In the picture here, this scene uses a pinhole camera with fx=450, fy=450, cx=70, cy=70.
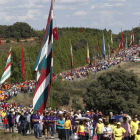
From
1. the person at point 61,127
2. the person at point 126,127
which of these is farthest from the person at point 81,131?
the person at point 61,127

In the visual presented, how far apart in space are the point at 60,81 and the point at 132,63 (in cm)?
3424

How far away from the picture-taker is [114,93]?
43594 mm

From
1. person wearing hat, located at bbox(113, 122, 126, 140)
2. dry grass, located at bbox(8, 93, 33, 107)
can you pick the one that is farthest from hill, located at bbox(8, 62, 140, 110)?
person wearing hat, located at bbox(113, 122, 126, 140)

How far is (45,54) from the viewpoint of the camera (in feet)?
52.7

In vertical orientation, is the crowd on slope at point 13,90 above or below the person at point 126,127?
above

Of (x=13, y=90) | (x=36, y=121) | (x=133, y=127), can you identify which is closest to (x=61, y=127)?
(x=36, y=121)

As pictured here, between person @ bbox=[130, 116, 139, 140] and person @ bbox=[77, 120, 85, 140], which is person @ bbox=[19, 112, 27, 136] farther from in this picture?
person @ bbox=[130, 116, 139, 140]

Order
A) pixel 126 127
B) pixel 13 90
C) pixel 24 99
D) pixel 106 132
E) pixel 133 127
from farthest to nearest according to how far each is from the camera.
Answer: pixel 24 99
pixel 13 90
pixel 133 127
pixel 126 127
pixel 106 132

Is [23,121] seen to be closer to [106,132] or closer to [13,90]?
[106,132]

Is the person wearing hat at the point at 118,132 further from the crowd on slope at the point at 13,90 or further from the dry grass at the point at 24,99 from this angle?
the dry grass at the point at 24,99

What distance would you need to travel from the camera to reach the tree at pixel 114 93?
42.3 m

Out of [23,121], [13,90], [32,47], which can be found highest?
[32,47]

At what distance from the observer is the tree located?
139ft

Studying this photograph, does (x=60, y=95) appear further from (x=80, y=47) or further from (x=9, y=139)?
(x=80, y=47)
